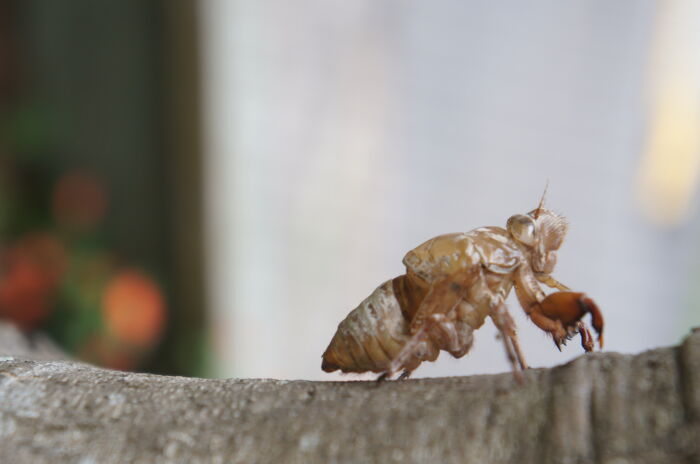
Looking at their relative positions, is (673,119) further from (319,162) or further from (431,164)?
(319,162)

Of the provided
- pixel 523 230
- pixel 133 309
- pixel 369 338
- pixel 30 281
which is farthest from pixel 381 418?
pixel 133 309

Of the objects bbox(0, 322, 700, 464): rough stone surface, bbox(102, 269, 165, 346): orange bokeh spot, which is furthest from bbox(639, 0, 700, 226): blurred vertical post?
bbox(0, 322, 700, 464): rough stone surface

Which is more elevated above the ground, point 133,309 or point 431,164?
point 431,164

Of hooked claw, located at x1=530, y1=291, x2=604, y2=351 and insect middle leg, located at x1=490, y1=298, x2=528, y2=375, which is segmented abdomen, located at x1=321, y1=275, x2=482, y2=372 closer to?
insect middle leg, located at x1=490, y1=298, x2=528, y2=375

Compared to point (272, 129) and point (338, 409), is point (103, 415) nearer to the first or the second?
point (338, 409)

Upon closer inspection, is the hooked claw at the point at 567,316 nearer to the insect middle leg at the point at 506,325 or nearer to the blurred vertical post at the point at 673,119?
the insect middle leg at the point at 506,325

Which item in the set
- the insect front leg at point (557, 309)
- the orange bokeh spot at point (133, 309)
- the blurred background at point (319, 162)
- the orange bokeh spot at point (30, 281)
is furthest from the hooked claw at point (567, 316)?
the orange bokeh spot at point (133, 309)
